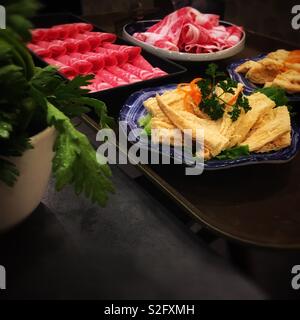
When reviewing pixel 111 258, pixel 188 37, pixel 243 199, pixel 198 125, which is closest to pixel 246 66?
pixel 188 37

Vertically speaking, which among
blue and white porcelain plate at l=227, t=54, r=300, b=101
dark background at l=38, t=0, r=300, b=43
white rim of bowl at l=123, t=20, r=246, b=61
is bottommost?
dark background at l=38, t=0, r=300, b=43

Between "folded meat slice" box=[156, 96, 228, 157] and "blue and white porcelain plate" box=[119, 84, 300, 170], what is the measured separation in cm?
4

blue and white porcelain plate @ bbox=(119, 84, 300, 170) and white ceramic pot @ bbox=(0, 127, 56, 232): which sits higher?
white ceramic pot @ bbox=(0, 127, 56, 232)

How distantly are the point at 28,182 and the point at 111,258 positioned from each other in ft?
0.61

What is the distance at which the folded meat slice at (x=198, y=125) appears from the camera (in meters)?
0.88

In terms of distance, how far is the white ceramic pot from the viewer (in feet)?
1.84

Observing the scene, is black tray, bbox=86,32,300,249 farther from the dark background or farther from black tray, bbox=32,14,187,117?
the dark background

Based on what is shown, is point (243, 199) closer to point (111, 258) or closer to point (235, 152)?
point (235, 152)

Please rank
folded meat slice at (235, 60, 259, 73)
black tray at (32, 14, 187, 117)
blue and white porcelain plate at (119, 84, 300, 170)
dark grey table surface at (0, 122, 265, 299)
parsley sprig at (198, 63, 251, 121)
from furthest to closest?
folded meat slice at (235, 60, 259, 73) → black tray at (32, 14, 187, 117) → parsley sprig at (198, 63, 251, 121) → blue and white porcelain plate at (119, 84, 300, 170) → dark grey table surface at (0, 122, 265, 299)

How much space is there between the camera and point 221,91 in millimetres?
1039

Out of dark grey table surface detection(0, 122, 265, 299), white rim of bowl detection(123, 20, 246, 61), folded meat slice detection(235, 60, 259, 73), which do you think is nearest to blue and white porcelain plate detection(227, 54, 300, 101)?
folded meat slice detection(235, 60, 259, 73)

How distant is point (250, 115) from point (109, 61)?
68cm

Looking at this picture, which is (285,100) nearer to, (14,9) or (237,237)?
(237,237)

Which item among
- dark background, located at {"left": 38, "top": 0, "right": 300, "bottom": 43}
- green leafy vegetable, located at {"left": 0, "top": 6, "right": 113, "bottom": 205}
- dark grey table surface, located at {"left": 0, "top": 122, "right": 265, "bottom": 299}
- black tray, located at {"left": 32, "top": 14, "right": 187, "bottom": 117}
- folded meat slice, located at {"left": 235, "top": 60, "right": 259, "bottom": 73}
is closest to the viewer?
green leafy vegetable, located at {"left": 0, "top": 6, "right": 113, "bottom": 205}
